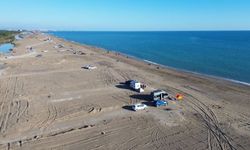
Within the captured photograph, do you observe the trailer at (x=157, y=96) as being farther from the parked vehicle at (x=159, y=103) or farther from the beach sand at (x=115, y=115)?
the parked vehicle at (x=159, y=103)

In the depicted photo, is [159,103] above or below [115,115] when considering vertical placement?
above

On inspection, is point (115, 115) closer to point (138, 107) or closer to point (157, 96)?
point (138, 107)

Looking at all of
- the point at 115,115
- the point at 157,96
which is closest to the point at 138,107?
the point at 115,115

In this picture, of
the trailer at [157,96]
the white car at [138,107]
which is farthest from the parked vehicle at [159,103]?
the white car at [138,107]

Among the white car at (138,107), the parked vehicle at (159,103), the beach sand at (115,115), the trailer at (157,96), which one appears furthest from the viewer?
the trailer at (157,96)

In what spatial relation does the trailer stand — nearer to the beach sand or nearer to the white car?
the beach sand

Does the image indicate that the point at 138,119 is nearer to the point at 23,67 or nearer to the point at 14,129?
the point at 14,129

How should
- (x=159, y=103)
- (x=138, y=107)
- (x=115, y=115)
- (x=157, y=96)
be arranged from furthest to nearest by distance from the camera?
(x=157, y=96) < (x=159, y=103) < (x=138, y=107) < (x=115, y=115)

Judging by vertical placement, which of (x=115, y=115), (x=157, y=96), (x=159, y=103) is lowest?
(x=115, y=115)

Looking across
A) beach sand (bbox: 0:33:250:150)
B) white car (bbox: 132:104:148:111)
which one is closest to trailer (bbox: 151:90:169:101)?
beach sand (bbox: 0:33:250:150)
